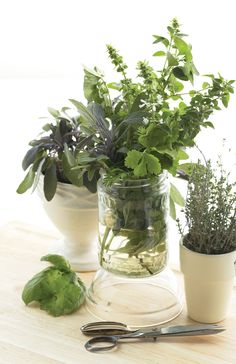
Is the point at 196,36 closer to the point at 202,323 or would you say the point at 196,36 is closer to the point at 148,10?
the point at 148,10

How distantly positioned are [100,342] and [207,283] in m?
0.23

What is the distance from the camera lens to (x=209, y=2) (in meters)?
3.16

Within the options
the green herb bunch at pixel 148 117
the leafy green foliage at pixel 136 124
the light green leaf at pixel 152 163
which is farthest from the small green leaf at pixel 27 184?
the light green leaf at pixel 152 163

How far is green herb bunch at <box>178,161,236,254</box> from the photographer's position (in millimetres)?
1327

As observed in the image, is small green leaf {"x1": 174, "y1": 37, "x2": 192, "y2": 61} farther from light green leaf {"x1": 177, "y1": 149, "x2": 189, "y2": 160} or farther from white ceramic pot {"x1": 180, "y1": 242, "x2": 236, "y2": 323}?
white ceramic pot {"x1": 180, "y1": 242, "x2": 236, "y2": 323}

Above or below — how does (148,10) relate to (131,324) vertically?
above

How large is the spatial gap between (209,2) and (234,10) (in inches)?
4.7

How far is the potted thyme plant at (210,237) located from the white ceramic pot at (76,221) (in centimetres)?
27

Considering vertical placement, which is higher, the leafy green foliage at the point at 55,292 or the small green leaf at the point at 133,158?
the small green leaf at the point at 133,158

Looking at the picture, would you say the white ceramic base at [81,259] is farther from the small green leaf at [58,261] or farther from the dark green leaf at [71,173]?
the dark green leaf at [71,173]

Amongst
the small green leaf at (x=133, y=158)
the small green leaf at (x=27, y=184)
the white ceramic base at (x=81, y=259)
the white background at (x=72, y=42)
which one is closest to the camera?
the small green leaf at (x=133, y=158)

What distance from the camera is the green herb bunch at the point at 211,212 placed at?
1.33 m

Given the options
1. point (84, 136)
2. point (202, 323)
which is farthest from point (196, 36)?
point (202, 323)

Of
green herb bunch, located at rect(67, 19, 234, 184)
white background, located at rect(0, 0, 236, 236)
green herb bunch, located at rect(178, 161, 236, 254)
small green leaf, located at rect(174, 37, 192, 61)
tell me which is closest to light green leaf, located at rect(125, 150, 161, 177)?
green herb bunch, located at rect(67, 19, 234, 184)
